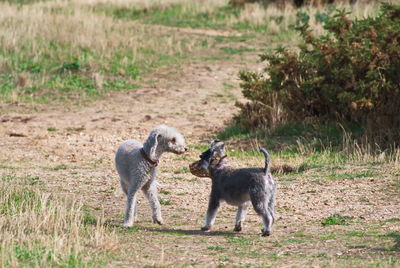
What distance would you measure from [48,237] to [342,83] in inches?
365

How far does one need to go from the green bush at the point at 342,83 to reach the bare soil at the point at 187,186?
1447 mm

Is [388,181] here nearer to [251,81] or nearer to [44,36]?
[251,81]

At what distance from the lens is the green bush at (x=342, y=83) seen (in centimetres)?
1482

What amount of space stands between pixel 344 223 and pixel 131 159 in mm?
2804

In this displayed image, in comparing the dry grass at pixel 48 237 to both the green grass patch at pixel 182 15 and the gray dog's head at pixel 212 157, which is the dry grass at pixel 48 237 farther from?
the green grass patch at pixel 182 15

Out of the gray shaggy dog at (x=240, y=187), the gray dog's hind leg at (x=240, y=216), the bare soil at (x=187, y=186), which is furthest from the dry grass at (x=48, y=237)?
the gray dog's hind leg at (x=240, y=216)

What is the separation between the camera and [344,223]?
31.2 feet

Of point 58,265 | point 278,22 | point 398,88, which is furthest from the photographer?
point 278,22

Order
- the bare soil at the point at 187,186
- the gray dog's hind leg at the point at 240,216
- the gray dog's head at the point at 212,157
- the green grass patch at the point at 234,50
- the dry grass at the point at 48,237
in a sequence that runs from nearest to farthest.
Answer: the dry grass at the point at 48,237
the bare soil at the point at 187,186
the gray dog's hind leg at the point at 240,216
the gray dog's head at the point at 212,157
the green grass patch at the point at 234,50

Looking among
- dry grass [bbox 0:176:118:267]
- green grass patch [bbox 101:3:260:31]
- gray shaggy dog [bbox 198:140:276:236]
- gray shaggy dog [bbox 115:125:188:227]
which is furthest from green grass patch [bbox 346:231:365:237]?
green grass patch [bbox 101:3:260:31]

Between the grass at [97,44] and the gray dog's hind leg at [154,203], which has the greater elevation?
the gray dog's hind leg at [154,203]

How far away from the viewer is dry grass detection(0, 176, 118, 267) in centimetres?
728

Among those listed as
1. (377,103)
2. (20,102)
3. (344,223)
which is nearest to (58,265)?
(344,223)

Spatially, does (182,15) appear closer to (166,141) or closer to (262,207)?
(166,141)
